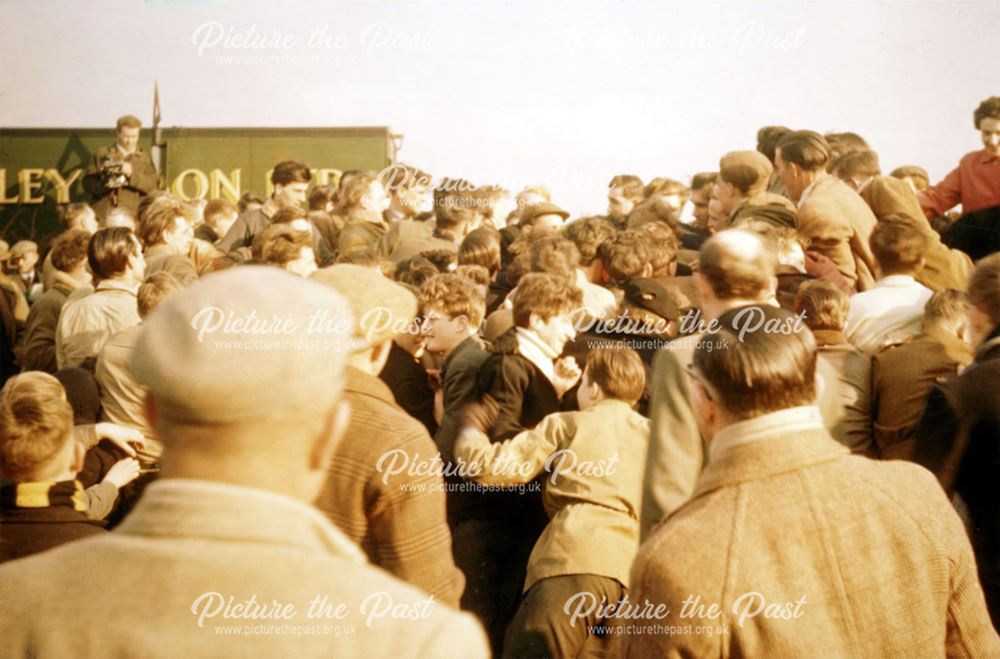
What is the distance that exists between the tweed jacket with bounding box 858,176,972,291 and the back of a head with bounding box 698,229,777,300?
2.19 meters

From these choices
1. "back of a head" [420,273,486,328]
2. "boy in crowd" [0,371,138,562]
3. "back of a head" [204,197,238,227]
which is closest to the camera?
"boy in crowd" [0,371,138,562]

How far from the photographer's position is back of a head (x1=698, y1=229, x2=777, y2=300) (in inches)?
140

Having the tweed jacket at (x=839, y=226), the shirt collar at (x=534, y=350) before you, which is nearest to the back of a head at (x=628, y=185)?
the tweed jacket at (x=839, y=226)

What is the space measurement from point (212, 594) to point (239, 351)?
0.32 m

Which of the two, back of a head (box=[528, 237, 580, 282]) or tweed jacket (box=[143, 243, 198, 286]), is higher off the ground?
back of a head (box=[528, 237, 580, 282])

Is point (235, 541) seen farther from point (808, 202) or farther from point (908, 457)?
point (808, 202)

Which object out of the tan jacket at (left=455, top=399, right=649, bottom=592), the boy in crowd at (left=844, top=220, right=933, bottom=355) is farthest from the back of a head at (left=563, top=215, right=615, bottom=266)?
the tan jacket at (left=455, top=399, right=649, bottom=592)

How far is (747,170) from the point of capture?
21.0 ft

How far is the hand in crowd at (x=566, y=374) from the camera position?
196 inches

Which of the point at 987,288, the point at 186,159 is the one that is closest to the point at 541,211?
the point at 987,288

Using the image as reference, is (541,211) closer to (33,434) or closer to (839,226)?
(839,226)

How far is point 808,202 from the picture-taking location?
6059mm

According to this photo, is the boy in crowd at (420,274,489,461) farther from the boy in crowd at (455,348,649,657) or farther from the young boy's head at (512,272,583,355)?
the boy in crowd at (455,348,649,657)

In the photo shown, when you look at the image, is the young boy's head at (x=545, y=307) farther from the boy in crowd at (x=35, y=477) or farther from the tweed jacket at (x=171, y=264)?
the tweed jacket at (x=171, y=264)
